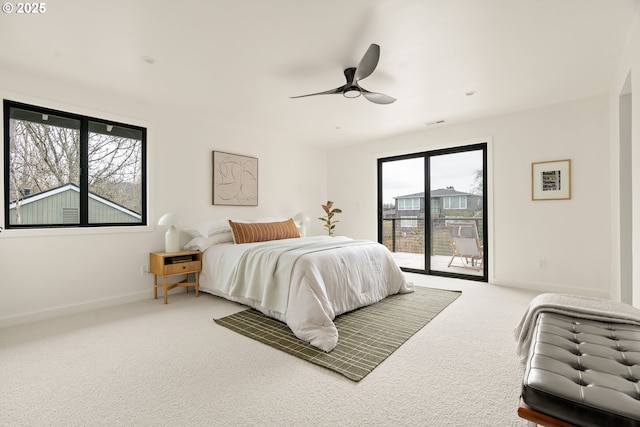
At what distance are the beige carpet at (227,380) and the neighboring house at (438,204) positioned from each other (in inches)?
88.2

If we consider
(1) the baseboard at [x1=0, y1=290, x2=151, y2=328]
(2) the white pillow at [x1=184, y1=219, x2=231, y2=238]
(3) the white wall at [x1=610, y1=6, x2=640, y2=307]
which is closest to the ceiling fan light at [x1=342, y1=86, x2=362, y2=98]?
(3) the white wall at [x1=610, y1=6, x2=640, y2=307]

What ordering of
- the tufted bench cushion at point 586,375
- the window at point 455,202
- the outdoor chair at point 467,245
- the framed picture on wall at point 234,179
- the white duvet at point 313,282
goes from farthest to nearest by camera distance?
the window at point 455,202 → the outdoor chair at point 467,245 → the framed picture on wall at point 234,179 → the white duvet at point 313,282 → the tufted bench cushion at point 586,375

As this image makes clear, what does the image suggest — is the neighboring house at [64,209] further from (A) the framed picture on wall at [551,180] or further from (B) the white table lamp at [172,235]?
(A) the framed picture on wall at [551,180]

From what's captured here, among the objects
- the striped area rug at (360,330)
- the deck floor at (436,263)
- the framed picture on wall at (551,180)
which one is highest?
the framed picture on wall at (551,180)

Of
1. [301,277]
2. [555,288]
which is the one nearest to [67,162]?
[301,277]

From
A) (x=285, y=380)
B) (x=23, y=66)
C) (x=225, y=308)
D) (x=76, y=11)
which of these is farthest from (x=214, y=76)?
(x=285, y=380)

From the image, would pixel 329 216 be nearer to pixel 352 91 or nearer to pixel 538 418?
pixel 352 91

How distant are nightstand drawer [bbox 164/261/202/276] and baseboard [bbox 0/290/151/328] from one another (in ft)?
1.82

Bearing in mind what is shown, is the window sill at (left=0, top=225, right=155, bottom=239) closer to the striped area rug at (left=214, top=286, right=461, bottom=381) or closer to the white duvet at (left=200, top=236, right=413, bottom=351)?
the white duvet at (left=200, top=236, right=413, bottom=351)

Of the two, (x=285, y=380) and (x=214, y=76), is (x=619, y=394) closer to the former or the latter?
(x=285, y=380)

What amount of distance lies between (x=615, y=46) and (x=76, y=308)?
568 cm

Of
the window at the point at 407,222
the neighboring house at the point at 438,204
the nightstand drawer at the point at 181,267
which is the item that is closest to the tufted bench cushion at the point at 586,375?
the neighboring house at the point at 438,204

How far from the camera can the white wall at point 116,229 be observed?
2938 mm

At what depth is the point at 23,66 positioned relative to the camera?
2.79m
